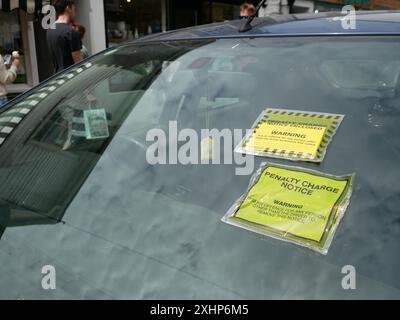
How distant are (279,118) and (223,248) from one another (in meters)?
0.48

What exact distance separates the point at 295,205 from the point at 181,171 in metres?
0.42

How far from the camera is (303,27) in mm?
1553

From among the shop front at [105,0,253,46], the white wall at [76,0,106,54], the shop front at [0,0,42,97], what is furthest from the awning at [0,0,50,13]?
the shop front at [105,0,253,46]

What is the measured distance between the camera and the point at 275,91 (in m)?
1.45

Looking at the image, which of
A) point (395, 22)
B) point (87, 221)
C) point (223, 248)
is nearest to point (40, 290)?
point (87, 221)

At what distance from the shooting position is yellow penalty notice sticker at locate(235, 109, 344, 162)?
1.25 m

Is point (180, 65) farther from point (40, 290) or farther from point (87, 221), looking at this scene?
point (40, 290)

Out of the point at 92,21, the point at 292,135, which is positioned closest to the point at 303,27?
the point at 292,135

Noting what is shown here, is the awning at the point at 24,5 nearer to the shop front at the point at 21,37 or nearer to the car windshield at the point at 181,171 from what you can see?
the shop front at the point at 21,37

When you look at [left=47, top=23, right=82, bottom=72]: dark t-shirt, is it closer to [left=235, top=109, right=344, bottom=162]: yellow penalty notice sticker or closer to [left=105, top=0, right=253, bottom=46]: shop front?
[left=105, top=0, right=253, bottom=46]: shop front

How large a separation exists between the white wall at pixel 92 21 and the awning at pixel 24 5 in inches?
25.9

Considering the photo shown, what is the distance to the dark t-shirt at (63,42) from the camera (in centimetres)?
436

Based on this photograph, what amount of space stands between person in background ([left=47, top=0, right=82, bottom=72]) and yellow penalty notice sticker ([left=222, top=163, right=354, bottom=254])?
12.0ft

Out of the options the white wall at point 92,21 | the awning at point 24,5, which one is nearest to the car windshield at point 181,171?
the awning at point 24,5
